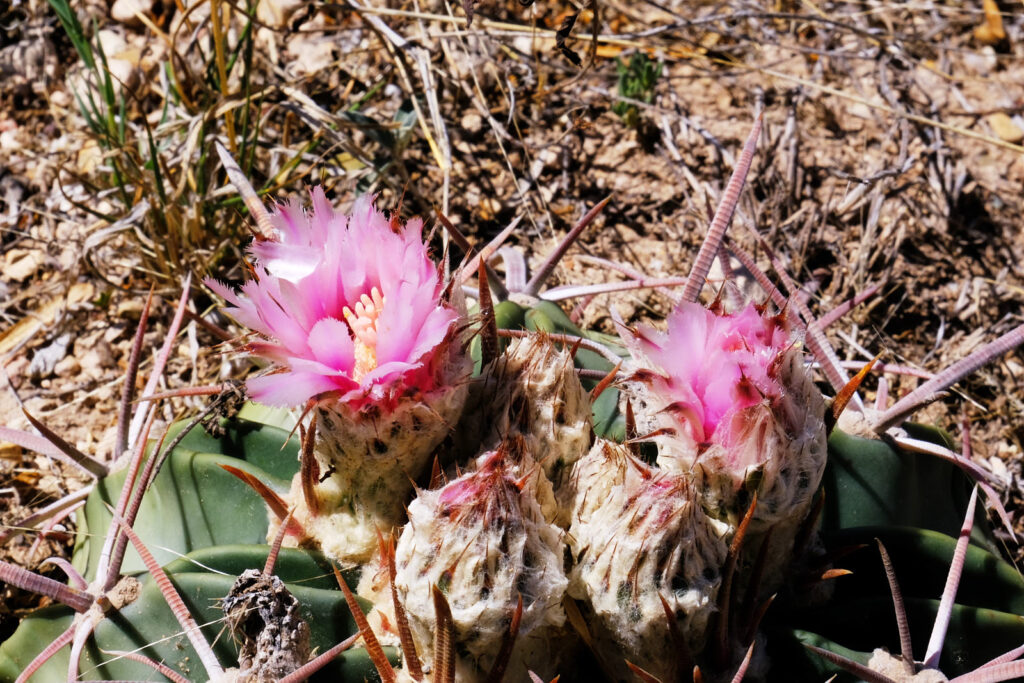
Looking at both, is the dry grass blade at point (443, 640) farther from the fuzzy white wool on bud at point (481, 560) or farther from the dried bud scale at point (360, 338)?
the dried bud scale at point (360, 338)

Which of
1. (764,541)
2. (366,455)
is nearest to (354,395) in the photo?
(366,455)

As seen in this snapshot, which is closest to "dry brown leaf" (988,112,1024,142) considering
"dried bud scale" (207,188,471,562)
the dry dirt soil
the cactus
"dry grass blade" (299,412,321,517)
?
the dry dirt soil

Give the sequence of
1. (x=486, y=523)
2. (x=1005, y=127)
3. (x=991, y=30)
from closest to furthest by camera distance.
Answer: (x=486, y=523)
(x=1005, y=127)
(x=991, y=30)

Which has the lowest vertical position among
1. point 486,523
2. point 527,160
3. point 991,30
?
point 527,160

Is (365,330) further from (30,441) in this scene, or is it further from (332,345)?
(30,441)

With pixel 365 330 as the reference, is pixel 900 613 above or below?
below

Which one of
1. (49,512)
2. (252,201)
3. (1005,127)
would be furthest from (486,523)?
(1005,127)

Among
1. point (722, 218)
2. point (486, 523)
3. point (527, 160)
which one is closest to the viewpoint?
point (486, 523)

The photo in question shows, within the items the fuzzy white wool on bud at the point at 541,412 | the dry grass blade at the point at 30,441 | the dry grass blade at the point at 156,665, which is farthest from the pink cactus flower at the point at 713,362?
the dry grass blade at the point at 30,441
